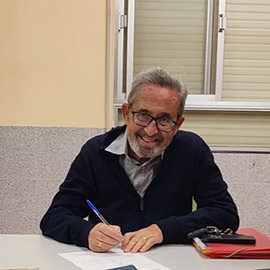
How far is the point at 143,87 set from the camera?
171cm

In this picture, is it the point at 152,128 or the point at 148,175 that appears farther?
the point at 148,175

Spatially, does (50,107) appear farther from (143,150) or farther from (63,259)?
(63,259)

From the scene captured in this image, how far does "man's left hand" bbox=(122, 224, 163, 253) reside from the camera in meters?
1.42

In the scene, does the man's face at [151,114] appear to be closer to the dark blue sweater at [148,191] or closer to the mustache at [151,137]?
the mustache at [151,137]

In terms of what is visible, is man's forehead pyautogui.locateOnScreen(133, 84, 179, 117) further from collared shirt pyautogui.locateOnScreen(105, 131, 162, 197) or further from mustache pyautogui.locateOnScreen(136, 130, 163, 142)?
collared shirt pyautogui.locateOnScreen(105, 131, 162, 197)

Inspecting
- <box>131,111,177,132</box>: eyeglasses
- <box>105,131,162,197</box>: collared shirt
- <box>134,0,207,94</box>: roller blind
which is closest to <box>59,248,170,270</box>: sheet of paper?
<box>105,131,162,197</box>: collared shirt

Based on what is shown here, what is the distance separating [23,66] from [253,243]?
1.98 m

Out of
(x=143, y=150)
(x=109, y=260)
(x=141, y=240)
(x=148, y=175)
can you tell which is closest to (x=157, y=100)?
(x=143, y=150)

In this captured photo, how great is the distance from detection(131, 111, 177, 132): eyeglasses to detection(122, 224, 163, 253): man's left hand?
1.38 feet

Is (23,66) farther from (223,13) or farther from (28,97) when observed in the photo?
(223,13)

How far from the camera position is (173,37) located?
295 centimetres

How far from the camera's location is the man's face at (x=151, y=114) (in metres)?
1.69

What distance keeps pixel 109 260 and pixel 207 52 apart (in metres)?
1.97

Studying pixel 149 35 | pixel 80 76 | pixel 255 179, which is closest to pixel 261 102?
pixel 255 179
